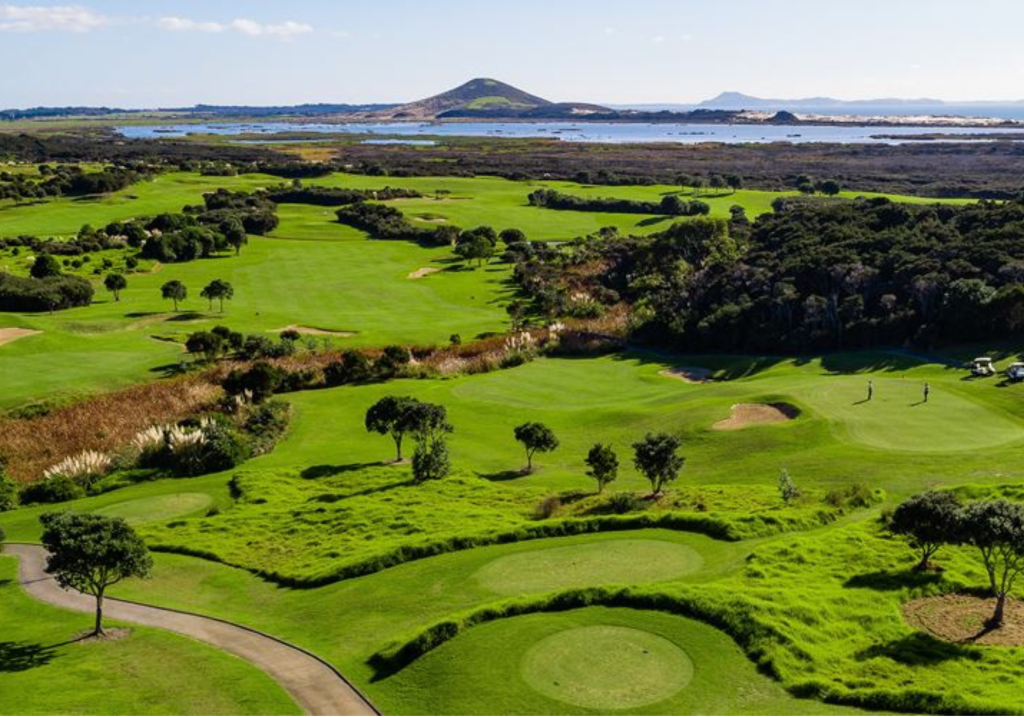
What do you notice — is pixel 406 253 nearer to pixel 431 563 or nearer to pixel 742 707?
pixel 431 563

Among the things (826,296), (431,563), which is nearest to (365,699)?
(431,563)

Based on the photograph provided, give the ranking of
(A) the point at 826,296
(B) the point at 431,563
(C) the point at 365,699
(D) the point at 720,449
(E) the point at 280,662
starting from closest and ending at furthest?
1. (C) the point at 365,699
2. (E) the point at 280,662
3. (B) the point at 431,563
4. (D) the point at 720,449
5. (A) the point at 826,296

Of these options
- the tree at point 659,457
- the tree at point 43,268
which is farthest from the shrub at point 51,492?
the tree at point 43,268

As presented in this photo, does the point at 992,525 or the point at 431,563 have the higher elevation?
the point at 992,525

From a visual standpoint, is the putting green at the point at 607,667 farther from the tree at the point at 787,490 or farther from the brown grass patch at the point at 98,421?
the brown grass patch at the point at 98,421

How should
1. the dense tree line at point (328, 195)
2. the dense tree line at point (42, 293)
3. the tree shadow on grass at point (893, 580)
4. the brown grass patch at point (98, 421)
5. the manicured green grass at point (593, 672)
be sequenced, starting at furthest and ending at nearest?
the dense tree line at point (328, 195), the dense tree line at point (42, 293), the brown grass patch at point (98, 421), the tree shadow on grass at point (893, 580), the manicured green grass at point (593, 672)

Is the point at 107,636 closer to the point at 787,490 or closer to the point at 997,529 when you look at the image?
the point at 787,490
